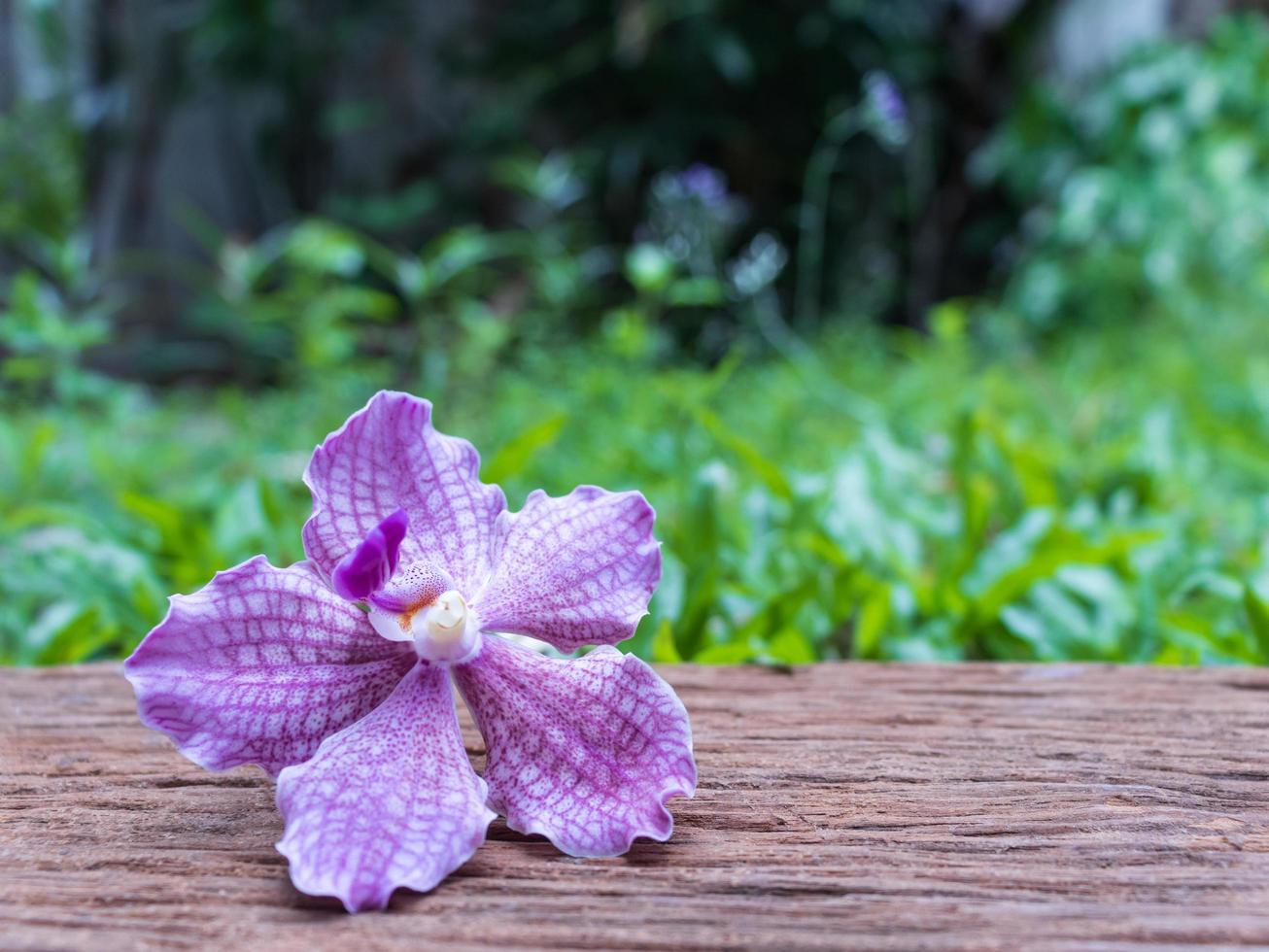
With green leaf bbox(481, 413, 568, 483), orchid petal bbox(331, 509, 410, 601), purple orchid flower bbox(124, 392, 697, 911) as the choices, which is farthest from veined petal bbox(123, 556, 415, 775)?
green leaf bbox(481, 413, 568, 483)

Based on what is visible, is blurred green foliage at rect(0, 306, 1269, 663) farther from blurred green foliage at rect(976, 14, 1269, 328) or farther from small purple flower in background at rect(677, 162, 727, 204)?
blurred green foliage at rect(976, 14, 1269, 328)

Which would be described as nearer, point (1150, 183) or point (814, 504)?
point (814, 504)

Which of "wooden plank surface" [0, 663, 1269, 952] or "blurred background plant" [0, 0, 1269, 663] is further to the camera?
"blurred background plant" [0, 0, 1269, 663]

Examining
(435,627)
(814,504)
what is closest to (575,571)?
(435,627)

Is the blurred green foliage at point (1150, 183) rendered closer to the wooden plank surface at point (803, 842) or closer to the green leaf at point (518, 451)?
the green leaf at point (518, 451)

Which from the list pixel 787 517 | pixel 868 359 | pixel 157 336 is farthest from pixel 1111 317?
pixel 157 336

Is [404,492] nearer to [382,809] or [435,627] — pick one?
[435,627]

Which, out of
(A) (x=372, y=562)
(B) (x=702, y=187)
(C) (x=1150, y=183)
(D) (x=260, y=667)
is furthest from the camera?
(C) (x=1150, y=183)
